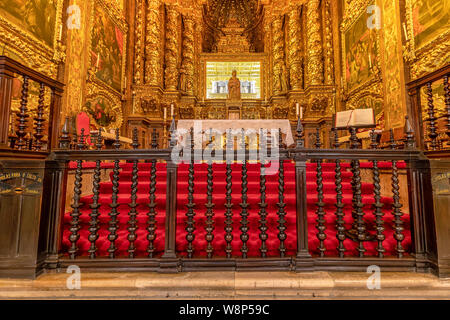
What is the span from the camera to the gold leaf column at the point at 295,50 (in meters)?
8.32

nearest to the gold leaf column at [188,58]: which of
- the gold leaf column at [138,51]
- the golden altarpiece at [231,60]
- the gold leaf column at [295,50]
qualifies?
the golden altarpiece at [231,60]

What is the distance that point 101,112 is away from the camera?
604 centimetres

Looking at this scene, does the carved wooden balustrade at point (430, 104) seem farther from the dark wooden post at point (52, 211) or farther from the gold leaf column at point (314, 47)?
the gold leaf column at point (314, 47)

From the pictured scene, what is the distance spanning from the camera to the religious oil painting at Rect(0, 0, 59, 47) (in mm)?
3520

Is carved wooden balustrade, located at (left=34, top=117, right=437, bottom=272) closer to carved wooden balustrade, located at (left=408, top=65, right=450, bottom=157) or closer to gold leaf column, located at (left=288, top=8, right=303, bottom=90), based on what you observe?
carved wooden balustrade, located at (left=408, top=65, right=450, bottom=157)

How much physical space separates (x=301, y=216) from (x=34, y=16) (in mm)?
5730

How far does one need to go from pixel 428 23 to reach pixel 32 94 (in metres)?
7.73

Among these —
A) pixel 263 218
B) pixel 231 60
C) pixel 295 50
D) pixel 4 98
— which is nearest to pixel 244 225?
pixel 263 218

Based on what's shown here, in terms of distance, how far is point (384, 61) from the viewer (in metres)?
5.32

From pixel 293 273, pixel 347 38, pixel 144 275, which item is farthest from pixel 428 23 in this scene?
pixel 144 275
